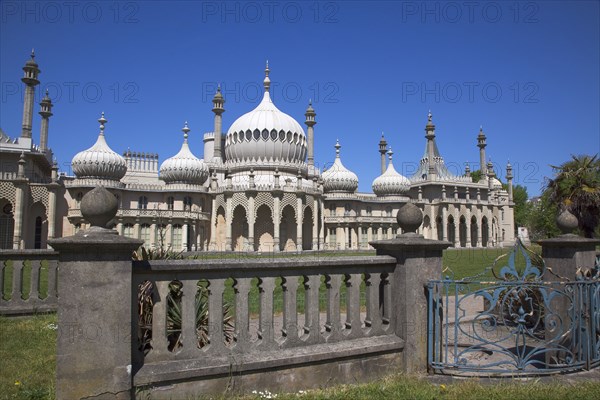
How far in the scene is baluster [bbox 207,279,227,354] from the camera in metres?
4.72

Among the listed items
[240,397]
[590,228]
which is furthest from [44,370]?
[590,228]

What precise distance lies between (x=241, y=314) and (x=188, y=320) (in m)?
0.54

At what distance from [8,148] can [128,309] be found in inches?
1428

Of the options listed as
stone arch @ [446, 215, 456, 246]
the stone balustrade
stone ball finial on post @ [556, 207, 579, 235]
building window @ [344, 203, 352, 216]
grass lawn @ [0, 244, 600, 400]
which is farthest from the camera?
stone arch @ [446, 215, 456, 246]

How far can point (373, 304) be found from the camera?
18.5 feet

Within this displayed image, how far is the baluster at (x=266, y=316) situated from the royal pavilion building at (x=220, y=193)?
29.9 m

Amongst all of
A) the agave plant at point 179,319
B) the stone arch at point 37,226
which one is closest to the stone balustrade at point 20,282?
the agave plant at point 179,319

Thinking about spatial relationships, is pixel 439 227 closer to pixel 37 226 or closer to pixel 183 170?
pixel 183 170

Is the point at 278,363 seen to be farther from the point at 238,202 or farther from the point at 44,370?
the point at 238,202

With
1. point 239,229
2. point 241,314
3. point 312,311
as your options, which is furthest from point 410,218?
point 239,229

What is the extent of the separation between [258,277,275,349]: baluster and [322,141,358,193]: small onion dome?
40614mm

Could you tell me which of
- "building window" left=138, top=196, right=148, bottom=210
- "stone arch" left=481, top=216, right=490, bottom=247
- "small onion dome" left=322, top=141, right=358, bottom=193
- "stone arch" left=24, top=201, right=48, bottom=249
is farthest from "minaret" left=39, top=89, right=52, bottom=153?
"stone arch" left=481, top=216, right=490, bottom=247

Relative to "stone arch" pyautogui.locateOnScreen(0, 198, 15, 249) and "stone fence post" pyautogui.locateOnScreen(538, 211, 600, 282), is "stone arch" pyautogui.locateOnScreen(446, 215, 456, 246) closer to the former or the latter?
"stone arch" pyautogui.locateOnScreen(0, 198, 15, 249)

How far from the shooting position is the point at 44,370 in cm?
559
